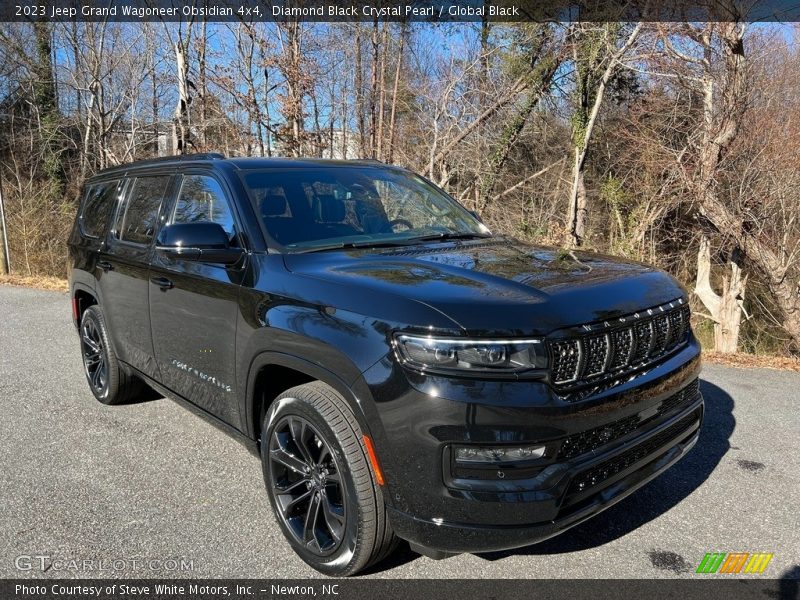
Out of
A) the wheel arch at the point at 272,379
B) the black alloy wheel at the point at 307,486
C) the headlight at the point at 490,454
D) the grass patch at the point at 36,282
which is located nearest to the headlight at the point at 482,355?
the headlight at the point at 490,454

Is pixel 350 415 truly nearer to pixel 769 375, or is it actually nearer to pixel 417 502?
pixel 417 502

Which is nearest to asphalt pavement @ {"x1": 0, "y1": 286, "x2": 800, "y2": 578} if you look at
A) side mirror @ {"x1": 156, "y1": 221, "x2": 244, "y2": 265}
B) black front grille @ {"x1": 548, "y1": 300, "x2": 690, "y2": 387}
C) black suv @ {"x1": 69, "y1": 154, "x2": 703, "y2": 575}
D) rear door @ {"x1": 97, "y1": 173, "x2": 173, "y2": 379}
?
black suv @ {"x1": 69, "y1": 154, "x2": 703, "y2": 575}

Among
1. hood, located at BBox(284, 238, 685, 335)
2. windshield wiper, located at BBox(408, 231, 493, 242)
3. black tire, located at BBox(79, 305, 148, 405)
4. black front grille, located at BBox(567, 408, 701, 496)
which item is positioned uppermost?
windshield wiper, located at BBox(408, 231, 493, 242)

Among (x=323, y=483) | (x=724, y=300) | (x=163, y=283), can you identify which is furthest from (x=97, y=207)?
(x=724, y=300)

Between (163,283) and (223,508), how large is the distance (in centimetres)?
141

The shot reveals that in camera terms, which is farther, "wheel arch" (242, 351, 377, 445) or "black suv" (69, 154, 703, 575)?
"wheel arch" (242, 351, 377, 445)

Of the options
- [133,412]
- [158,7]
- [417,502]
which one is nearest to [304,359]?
[417,502]

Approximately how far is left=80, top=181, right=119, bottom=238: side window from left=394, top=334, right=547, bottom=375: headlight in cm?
360

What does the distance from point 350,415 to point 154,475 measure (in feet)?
6.16

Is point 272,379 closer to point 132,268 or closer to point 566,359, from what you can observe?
point 566,359

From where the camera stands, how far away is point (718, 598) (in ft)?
8.39

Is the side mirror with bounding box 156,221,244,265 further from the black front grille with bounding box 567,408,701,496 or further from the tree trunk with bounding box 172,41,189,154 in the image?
the tree trunk with bounding box 172,41,189,154

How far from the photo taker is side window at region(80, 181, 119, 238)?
4.83m

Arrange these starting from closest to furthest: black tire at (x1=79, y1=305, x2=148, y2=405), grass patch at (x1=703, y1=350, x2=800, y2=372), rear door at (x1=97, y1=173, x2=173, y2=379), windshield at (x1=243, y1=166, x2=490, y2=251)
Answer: windshield at (x1=243, y1=166, x2=490, y2=251), rear door at (x1=97, y1=173, x2=173, y2=379), black tire at (x1=79, y1=305, x2=148, y2=405), grass patch at (x1=703, y1=350, x2=800, y2=372)
